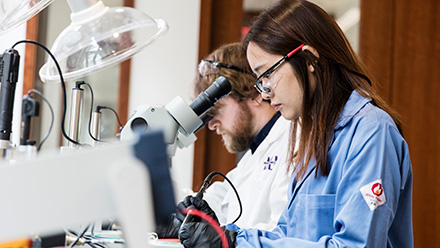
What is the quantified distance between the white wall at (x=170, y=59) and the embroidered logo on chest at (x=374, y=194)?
A: 75.9 inches

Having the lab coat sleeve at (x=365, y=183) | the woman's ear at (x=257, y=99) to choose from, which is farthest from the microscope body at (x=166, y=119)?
the woman's ear at (x=257, y=99)

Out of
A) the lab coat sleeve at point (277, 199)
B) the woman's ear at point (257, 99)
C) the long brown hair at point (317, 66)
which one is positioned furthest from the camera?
the woman's ear at point (257, 99)

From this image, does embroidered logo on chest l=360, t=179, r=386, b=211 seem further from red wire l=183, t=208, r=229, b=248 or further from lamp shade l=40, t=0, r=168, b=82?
lamp shade l=40, t=0, r=168, b=82

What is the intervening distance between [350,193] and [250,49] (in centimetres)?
53

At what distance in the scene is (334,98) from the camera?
1.32 metres

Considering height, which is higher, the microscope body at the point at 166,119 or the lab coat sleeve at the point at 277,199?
the microscope body at the point at 166,119

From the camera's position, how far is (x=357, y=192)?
1119 millimetres

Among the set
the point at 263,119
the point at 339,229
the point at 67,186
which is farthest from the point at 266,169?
the point at 67,186

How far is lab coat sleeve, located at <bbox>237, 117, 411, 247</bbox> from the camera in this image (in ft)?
3.62

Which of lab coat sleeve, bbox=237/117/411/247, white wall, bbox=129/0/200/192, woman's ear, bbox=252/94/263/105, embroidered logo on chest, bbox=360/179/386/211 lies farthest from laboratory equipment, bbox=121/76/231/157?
white wall, bbox=129/0/200/192

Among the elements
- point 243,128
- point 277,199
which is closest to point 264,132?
point 243,128

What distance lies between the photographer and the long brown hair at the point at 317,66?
4.31 feet

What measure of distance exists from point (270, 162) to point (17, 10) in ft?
3.53

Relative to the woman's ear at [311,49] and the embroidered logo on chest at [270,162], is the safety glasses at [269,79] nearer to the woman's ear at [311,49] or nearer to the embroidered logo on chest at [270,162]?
the woman's ear at [311,49]
